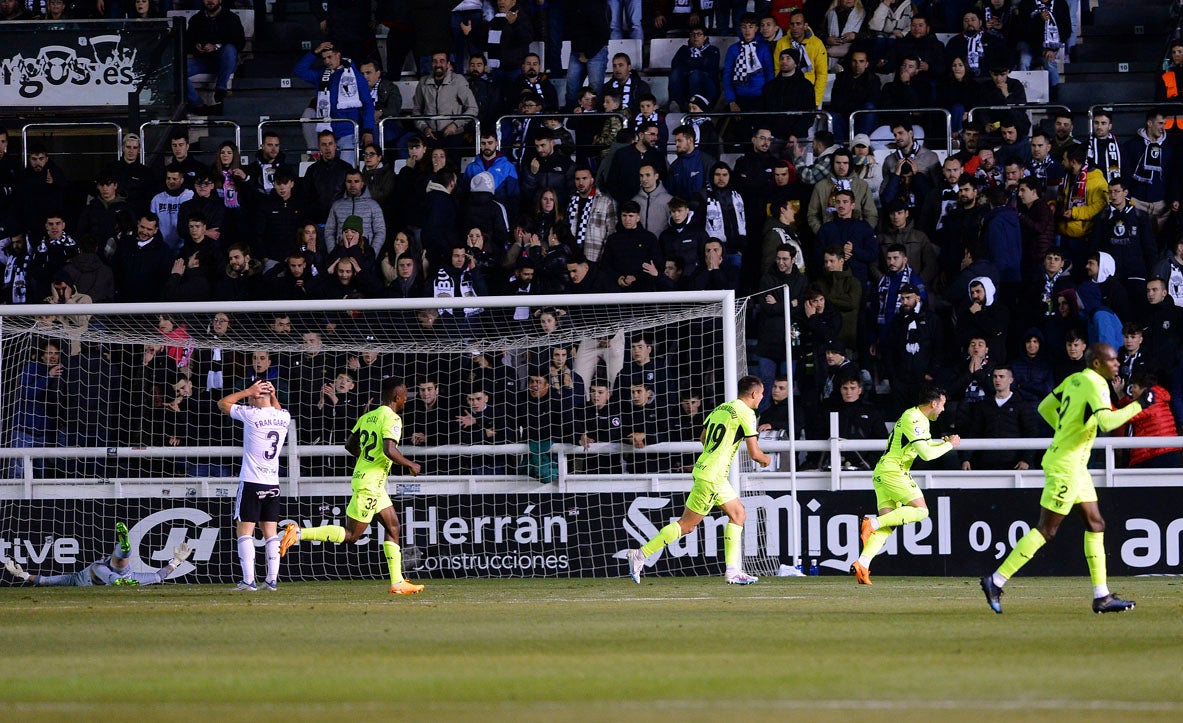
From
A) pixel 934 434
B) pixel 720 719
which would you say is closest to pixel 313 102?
pixel 934 434

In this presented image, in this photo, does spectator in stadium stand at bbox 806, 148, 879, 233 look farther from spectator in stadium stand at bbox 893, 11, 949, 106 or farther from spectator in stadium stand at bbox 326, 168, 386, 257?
spectator in stadium stand at bbox 326, 168, 386, 257

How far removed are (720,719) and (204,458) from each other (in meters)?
12.6

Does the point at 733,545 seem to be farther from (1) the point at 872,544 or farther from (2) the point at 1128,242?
(2) the point at 1128,242

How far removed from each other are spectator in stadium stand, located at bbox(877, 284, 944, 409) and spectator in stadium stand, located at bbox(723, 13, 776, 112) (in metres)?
4.40

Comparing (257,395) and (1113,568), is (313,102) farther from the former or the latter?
(1113,568)

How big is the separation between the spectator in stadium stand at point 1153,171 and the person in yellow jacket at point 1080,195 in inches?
31.3

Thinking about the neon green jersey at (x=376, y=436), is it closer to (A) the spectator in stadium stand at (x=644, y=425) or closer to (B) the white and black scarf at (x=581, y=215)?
(A) the spectator in stadium stand at (x=644, y=425)

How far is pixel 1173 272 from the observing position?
1791cm

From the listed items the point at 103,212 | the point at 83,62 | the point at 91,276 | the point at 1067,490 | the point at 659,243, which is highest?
the point at 83,62

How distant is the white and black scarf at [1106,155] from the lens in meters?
19.2

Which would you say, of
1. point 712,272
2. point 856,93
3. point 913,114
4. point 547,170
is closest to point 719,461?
point 712,272

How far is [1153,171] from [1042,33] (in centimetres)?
325

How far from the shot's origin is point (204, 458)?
58.6ft

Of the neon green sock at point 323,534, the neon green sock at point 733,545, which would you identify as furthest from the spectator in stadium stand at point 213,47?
the neon green sock at point 733,545
